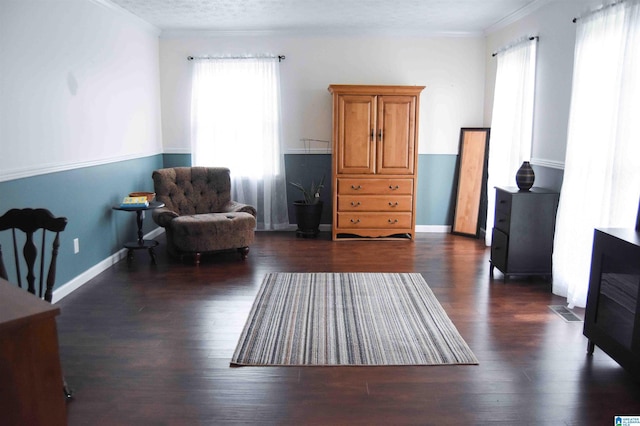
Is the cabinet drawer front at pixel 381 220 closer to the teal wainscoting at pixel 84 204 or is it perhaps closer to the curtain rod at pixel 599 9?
the teal wainscoting at pixel 84 204

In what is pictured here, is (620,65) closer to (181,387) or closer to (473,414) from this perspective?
(473,414)

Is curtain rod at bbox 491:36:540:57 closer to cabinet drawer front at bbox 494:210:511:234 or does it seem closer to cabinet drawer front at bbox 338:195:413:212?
cabinet drawer front at bbox 494:210:511:234

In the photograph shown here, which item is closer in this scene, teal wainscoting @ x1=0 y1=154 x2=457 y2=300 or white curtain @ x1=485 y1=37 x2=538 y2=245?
teal wainscoting @ x1=0 y1=154 x2=457 y2=300

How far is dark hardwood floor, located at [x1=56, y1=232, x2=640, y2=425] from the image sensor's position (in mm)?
2221

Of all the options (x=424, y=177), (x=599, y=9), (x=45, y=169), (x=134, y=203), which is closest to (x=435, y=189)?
(x=424, y=177)

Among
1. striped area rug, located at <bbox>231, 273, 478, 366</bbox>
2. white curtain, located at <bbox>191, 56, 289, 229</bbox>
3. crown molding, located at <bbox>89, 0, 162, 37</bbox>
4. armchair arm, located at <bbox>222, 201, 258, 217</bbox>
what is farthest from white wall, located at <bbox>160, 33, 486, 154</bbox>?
striped area rug, located at <bbox>231, 273, 478, 366</bbox>

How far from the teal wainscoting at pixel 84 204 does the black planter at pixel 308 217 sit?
70.8 inches

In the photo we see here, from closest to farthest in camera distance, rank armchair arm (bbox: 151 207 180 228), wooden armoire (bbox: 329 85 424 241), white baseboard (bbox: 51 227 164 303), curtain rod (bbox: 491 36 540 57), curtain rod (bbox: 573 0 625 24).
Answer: curtain rod (bbox: 573 0 625 24) → white baseboard (bbox: 51 227 164 303) → curtain rod (bbox: 491 36 540 57) → armchair arm (bbox: 151 207 180 228) → wooden armoire (bbox: 329 85 424 241)

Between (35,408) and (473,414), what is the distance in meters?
1.75

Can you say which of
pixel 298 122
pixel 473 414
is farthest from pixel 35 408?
pixel 298 122

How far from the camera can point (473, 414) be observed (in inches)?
87.1

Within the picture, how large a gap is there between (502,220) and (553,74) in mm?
1331

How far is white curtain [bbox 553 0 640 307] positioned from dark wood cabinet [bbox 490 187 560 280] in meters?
0.20

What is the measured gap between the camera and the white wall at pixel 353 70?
5922 millimetres
